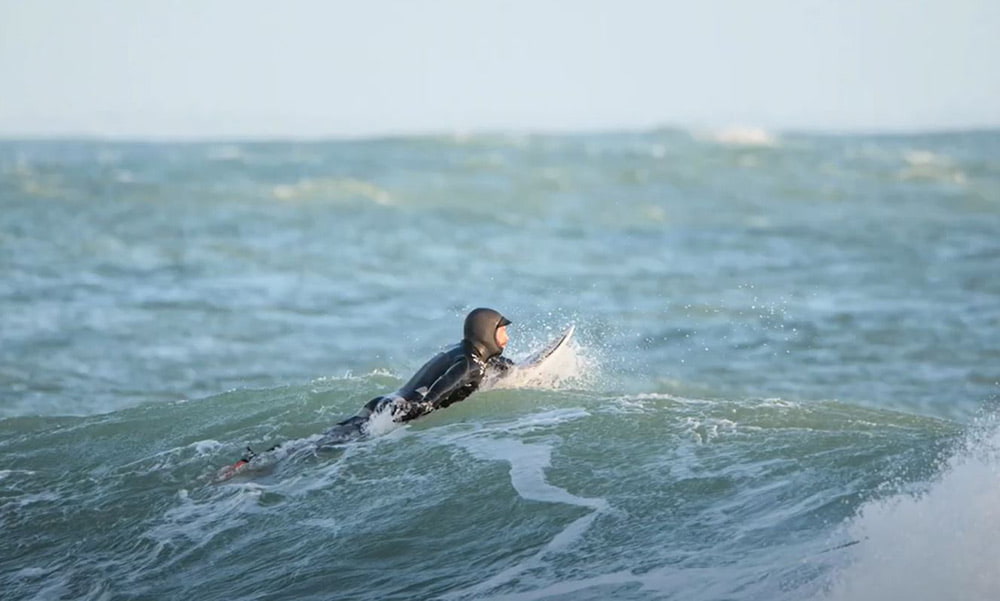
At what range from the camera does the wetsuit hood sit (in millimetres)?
11773

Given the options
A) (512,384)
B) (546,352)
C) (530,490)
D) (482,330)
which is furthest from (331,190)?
(530,490)

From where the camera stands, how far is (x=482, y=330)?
1178cm

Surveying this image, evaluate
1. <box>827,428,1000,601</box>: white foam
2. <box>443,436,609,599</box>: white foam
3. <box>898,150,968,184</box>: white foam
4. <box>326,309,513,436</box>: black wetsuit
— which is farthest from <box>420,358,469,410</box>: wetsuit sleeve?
<box>898,150,968,184</box>: white foam

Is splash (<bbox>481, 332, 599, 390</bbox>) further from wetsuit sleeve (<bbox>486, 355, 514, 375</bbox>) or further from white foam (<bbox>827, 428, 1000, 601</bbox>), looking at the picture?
white foam (<bbox>827, 428, 1000, 601</bbox>)

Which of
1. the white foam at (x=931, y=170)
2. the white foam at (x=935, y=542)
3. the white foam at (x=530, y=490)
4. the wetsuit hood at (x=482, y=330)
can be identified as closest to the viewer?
the white foam at (x=935, y=542)

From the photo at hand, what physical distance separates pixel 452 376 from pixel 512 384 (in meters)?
0.98

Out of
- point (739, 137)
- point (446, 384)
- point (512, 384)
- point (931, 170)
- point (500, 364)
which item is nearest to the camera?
point (446, 384)

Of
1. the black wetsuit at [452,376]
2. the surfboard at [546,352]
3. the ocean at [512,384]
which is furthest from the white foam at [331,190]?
the black wetsuit at [452,376]

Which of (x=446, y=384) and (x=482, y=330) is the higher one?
(x=482, y=330)

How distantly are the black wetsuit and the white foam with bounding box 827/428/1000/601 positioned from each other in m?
3.74

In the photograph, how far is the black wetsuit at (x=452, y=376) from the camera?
11594 mm

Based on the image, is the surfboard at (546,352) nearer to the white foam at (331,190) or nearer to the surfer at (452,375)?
the surfer at (452,375)

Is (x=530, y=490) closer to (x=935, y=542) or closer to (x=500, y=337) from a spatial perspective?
(x=500, y=337)

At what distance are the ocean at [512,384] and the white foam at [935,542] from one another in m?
0.02
